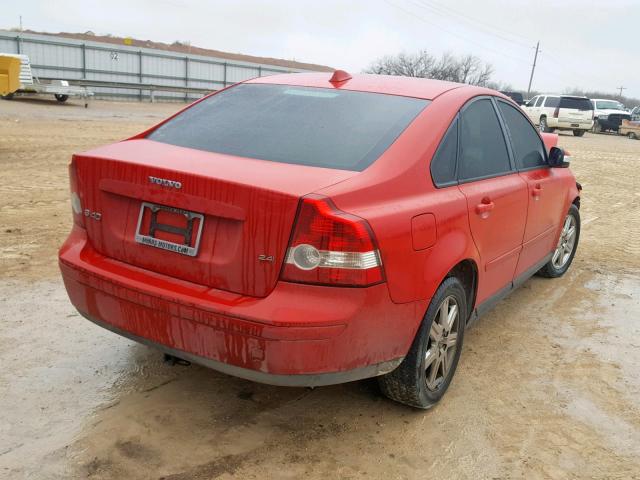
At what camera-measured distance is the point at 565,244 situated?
560cm

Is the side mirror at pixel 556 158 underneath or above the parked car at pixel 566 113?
above

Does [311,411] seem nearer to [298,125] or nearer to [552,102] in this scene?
[298,125]

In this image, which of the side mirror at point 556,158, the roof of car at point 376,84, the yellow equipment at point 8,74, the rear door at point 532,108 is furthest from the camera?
the rear door at point 532,108

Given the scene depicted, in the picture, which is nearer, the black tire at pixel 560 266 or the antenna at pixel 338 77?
the antenna at pixel 338 77

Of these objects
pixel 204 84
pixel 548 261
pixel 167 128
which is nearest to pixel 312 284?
pixel 167 128

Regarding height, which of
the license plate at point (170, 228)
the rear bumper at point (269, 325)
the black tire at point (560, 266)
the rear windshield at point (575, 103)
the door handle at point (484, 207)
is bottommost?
the black tire at point (560, 266)

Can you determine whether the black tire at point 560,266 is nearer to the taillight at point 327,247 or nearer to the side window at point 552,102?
the taillight at point 327,247

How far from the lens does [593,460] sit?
9.43ft

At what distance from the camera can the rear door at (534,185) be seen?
413cm

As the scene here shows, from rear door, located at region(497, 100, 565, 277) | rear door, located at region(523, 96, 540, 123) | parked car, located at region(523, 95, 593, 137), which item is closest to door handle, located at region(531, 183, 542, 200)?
rear door, located at region(497, 100, 565, 277)

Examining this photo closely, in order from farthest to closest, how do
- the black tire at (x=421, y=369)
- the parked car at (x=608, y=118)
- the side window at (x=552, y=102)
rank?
the parked car at (x=608, y=118) < the side window at (x=552, y=102) < the black tire at (x=421, y=369)

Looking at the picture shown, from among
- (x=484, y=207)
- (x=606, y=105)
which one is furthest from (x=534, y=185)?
(x=606, y=105)

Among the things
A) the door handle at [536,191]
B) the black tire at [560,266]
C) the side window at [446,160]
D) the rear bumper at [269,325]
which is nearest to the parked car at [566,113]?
the black tire at [560,266]

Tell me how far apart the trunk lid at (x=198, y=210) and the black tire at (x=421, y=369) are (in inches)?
30.3
